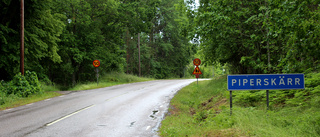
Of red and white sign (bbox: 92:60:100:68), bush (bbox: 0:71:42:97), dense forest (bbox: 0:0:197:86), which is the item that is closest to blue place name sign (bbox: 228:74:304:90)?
dense forest (bbox: 0:0:197:86)

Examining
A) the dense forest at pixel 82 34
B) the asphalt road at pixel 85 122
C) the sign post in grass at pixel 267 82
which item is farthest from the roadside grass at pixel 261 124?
the dense forest at pixel 82 34

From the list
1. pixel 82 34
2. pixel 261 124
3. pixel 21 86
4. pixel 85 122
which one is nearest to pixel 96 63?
pixel 82 34

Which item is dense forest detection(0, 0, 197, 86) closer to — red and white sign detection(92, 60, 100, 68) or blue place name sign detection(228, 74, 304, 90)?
red and white sign detection(92, 60, 100, 68)

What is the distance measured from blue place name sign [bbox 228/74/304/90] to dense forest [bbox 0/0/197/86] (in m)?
7.60

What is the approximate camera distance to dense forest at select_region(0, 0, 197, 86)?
53.7 feet

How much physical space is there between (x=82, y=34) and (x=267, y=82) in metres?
22.7

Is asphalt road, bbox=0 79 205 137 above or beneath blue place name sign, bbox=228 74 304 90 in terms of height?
beneath

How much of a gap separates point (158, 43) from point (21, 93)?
35974mm

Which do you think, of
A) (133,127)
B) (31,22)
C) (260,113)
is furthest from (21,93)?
(260,113)

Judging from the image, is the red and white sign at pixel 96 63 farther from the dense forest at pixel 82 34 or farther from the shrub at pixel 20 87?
the shrub at pixel 20 87

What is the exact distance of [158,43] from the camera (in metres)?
49.1

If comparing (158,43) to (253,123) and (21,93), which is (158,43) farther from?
(253,123)

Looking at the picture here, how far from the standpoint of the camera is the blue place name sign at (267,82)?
22.3 feet

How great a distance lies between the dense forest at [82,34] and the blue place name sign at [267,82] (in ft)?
24.9
